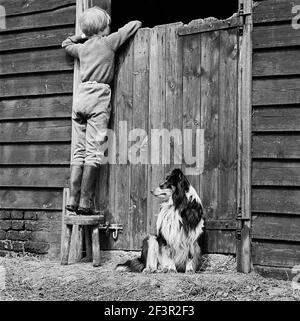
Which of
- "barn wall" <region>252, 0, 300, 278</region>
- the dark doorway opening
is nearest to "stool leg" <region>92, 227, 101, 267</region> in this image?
"barn wall" <region>252, 0, 300, 278</region>

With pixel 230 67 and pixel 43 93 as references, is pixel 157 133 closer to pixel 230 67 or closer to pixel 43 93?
pixel 230 67

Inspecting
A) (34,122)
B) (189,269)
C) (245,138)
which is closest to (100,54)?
(34,122)

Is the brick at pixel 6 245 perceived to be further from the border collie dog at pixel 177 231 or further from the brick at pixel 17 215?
the border collie dog at pixel 177 231

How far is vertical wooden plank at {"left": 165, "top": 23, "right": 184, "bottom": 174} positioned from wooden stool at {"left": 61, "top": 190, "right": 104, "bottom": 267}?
3.11 ft

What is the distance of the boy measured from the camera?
5.96 meters

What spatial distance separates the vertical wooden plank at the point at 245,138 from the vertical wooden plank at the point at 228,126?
0.10m

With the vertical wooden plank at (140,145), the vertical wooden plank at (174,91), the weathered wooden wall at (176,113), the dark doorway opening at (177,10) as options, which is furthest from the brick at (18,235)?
the dark doorway opening at (177,10)

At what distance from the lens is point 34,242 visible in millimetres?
6473

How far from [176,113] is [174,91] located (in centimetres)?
23

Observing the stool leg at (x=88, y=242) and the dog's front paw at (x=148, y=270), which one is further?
the stool leg at (x=88, y=242)

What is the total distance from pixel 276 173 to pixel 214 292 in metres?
1.23

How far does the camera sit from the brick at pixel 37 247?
21.0 feet

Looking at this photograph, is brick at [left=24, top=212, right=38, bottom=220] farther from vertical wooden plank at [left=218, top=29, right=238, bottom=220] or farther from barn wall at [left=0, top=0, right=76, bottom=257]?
vertical wooden plank at [left=218, top=29, right=238, bottom=220]

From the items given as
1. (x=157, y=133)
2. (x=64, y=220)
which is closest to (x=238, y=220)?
(x=157, y=133)
